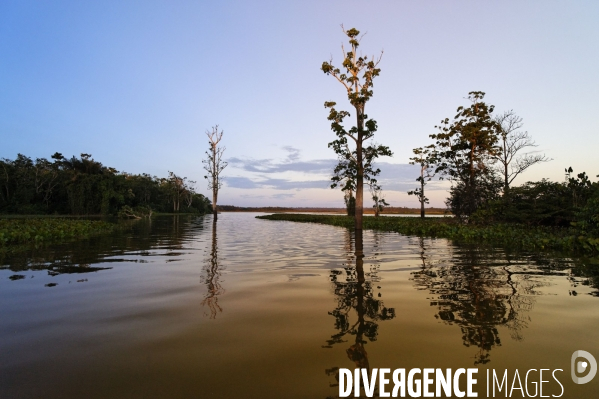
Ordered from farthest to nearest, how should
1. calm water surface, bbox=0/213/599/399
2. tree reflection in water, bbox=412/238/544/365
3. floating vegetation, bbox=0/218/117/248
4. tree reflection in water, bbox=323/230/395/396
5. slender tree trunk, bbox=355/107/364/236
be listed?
1. slender tree trunk, bbox=355/107/364/236
2. floating vegetation, bbox=0/218/117/248
3. tree reflection in water, bbox=412/238/544/365
4. tree reflection in water, bbox=323/230/395/396
5. calm water surface, bbox=0/213/599/399

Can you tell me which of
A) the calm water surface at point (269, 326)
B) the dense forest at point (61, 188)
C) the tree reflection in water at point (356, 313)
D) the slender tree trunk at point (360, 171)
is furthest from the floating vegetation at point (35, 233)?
the dense forest at point (61, 188)

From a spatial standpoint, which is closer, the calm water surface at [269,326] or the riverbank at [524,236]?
the calm water surface at [269,326]

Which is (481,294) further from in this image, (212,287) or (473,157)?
(473,157)

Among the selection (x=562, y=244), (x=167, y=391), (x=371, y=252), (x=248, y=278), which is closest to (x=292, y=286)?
(x=248, y=278)

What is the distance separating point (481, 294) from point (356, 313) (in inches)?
108

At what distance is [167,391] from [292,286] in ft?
13.9

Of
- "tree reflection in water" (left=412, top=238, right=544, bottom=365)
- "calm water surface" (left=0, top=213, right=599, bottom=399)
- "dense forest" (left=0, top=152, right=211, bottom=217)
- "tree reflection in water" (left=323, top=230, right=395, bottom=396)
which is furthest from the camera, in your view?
"dense forest" (left=0, top=152, right=211, bottom=217)

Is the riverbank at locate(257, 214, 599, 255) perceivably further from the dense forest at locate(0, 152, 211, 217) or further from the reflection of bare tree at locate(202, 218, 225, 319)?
the dense forest at locate(0, 152, 211, 217)

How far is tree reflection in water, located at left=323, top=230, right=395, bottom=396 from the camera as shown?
3605 millimetres

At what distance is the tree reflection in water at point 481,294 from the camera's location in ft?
13.8

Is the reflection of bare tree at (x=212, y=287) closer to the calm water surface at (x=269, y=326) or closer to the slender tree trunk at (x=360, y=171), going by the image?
the calm water surface at (x=269, y=326)

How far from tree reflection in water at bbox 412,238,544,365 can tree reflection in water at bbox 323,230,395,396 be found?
958 mm

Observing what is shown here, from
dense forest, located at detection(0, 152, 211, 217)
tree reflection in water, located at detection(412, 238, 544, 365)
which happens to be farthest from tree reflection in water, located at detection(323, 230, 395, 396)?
dense forest, located at detection(0, 152, 211, 217)

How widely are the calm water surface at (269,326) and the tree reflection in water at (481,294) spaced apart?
0.03m
